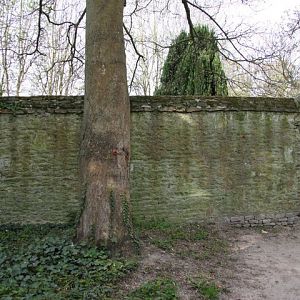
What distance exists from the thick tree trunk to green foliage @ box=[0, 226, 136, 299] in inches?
12.6

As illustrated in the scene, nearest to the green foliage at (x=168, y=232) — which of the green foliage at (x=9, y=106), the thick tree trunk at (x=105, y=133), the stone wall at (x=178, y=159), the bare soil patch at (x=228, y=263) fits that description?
the bare soil patch at (x=228, y=263)

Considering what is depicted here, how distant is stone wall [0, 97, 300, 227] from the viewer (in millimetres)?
6789

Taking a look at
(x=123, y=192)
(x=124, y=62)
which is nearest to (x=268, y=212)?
(x=123, y=192)

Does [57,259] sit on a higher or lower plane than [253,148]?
lower

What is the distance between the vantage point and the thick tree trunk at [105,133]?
489 centimetres

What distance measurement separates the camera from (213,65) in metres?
10.8

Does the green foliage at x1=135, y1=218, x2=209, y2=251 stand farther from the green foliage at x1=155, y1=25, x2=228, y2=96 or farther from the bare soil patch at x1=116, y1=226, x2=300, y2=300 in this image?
the green foliage at x1=155, y1=25, x2=228, y2=96

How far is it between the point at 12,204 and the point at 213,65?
687 cm

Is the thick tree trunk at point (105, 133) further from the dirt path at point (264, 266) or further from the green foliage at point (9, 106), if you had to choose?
the green foliage at point (9, 106)

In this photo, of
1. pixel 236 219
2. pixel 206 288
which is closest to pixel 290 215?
pixel 236 219

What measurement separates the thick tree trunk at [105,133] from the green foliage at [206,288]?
1.12 metres

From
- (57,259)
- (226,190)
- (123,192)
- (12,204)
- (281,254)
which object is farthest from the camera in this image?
(226,190)

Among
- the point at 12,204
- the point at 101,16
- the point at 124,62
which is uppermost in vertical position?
the point at 101,16

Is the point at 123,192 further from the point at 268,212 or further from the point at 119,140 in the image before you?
the point at 268,212
